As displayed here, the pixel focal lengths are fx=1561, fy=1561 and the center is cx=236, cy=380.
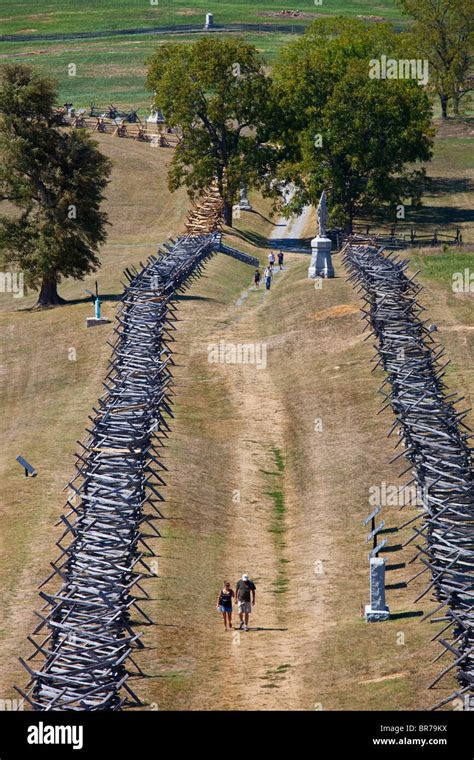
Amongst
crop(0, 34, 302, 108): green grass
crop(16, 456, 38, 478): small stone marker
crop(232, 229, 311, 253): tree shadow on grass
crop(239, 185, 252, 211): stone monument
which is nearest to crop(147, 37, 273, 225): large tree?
crop(232, 229, 311, 253): tree shadow on grass

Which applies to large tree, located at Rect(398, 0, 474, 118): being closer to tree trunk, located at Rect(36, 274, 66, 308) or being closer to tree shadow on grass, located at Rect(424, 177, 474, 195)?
tree shadow on grass, located at Rect(424, 177, 474, 195)

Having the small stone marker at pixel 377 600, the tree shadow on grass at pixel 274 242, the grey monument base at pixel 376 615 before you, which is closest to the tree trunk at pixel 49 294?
the tree shadow on grass at pixel 274 242

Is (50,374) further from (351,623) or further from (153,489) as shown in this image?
(351,623)

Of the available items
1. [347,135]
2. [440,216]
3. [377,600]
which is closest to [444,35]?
[440,216]

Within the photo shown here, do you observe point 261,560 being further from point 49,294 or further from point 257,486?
point 49,294

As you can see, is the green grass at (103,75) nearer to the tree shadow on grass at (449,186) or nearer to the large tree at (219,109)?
the tree shadow on grass at (449,186)
